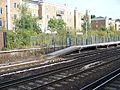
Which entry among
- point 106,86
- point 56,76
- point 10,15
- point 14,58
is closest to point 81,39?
point 14,58

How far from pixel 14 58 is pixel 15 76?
8612mm

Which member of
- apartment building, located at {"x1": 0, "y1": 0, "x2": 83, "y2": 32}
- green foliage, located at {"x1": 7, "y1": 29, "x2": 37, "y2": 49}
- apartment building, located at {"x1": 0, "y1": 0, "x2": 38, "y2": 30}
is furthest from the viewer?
apartment building, located at {"x1": 0, "y1": 0, "x2": 83, "y2": 32}

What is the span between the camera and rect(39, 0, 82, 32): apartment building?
80.0m

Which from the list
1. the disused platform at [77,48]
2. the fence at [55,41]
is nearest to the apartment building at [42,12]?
the disused platform at [77,48]

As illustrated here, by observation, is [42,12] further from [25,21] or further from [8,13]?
[25,21]

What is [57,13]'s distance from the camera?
88.1 m

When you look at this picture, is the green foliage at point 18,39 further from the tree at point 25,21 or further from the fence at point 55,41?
the tree at point 25,21

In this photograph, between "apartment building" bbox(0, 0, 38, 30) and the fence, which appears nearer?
the fence

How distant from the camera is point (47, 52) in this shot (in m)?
27.7

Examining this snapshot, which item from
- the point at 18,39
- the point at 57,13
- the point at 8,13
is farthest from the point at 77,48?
the point at 57,13

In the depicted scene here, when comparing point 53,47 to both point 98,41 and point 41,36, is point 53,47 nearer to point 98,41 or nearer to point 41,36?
point 41,36

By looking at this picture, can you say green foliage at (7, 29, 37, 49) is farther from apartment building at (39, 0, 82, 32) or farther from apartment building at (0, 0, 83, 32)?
apartment building at (39, 0, 82, 32)

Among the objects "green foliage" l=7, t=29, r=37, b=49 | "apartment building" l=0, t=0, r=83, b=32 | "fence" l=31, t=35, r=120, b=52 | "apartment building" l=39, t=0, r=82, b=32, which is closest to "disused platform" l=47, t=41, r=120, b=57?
"fence" l=31, t=35, r=120, b=52

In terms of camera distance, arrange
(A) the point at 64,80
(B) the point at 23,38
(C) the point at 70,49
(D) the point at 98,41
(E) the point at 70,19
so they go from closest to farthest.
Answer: (A) the point at 64,80, (B) the point at 23,38, (C) the point at 70,49, (D) the point at 98,41, (E) the point at 70,19
